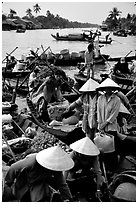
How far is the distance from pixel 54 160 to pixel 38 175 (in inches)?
7.2

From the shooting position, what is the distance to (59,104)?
5770 mm

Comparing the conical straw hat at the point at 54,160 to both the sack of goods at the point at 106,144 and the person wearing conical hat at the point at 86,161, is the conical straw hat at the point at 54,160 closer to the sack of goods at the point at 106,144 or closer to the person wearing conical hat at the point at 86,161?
the person wearing conical hat at the point at 86,161

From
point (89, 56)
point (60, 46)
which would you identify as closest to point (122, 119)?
point (89, 56)

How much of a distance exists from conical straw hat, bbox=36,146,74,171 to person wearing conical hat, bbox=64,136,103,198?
0.93 ft

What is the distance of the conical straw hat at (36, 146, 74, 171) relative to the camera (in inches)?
102

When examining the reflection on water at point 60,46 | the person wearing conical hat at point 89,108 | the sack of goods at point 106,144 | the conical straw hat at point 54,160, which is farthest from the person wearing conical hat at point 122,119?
the reflection on water at point 60,46

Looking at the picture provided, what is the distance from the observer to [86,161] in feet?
9.88

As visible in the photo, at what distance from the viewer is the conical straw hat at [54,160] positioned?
2.59 m

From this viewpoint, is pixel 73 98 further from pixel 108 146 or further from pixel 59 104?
pixel 108 146

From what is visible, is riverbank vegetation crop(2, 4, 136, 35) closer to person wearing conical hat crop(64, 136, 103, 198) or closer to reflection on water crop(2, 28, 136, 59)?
reflection on water crop(2, 28, 136, 59)

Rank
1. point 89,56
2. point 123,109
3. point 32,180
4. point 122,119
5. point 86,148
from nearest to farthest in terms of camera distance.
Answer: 1. point 32,180
2. point 86,148
3. point 123,109
4. point 122,119
5. point 89,56

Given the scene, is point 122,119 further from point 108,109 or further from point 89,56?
point 89,56

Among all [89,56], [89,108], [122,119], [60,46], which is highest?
[60,46]

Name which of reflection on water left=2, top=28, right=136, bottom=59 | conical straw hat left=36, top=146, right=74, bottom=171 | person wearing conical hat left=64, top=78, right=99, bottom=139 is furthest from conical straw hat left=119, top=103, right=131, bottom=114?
reflection on water left=2, top=28, right=136, bottom=59
